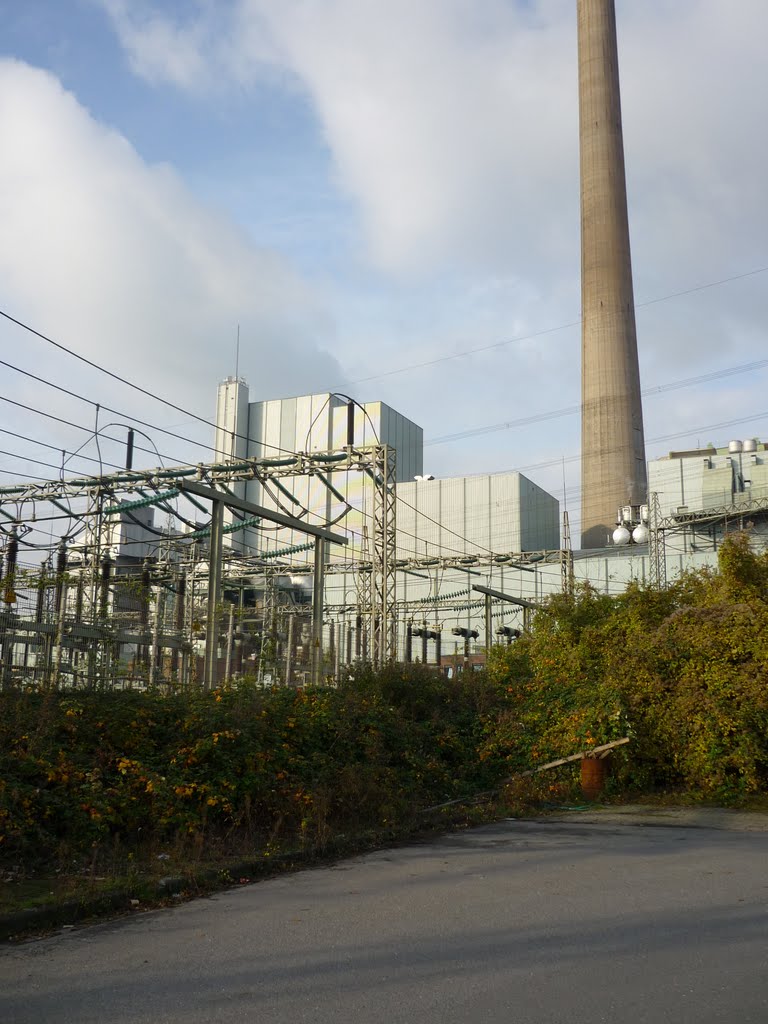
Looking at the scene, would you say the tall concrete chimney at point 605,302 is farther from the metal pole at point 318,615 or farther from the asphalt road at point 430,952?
the asphalt road at point 430,952

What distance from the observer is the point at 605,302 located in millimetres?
52812

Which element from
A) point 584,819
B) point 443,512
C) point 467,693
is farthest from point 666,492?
point 584,819

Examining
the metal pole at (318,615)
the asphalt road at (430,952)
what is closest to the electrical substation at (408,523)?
the metal pole at (318,615)

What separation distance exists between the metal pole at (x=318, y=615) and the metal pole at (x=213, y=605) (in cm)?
257

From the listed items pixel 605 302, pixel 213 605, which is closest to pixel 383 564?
pixel 213 605

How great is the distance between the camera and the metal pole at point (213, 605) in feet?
42.6

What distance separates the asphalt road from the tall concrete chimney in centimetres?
4560

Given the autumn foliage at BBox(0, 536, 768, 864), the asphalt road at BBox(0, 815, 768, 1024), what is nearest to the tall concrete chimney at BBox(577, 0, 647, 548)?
the autumn foliage at BBox(0, 536, 768, 864)

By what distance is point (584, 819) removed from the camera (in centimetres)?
1234

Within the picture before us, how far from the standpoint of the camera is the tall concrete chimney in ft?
173

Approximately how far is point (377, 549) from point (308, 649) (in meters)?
9.61

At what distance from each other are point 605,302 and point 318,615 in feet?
133

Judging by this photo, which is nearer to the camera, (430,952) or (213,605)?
(430,952)

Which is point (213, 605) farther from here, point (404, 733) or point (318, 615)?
point (318, 615)
